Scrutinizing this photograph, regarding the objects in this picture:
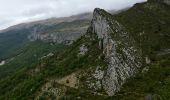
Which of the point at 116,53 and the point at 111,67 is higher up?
the point at 116,53

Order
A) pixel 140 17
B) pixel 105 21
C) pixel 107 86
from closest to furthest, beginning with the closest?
pixel 107 86 → pixel 105 21 → pixel 140 17

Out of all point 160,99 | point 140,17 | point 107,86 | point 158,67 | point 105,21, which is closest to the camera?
point 160,99

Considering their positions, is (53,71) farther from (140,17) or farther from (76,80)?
(140,17)

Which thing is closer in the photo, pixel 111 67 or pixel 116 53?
pixel 111 67

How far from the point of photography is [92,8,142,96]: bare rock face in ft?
323

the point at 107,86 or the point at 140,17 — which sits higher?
the point at 140,17

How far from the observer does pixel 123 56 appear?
10350cm

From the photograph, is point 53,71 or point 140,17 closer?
point 53,71

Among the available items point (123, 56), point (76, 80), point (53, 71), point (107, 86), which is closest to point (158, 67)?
point (123, 56)

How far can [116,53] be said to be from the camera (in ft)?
336

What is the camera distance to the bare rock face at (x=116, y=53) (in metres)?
98.5

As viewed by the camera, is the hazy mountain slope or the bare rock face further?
the bare rock face

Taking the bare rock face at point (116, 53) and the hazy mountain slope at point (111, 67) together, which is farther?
the bare rock face at point (116, 53)

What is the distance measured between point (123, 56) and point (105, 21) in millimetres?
16193
